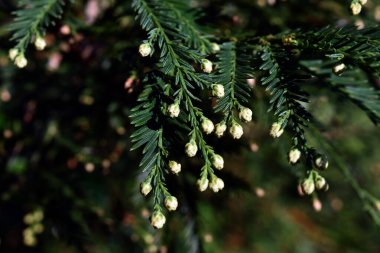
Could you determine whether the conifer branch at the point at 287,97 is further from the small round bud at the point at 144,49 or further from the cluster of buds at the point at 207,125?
the small round bud at the point at 144,49

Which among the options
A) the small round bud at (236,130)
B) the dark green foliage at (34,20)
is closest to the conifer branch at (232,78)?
the small round bud at (236,130)

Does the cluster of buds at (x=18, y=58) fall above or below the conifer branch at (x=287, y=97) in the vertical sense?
above

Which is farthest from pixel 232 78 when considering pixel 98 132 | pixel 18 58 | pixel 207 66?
Result: pixel 98 132

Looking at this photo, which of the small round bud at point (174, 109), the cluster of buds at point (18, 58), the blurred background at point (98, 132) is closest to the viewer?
the small round bud at point (174, 109)

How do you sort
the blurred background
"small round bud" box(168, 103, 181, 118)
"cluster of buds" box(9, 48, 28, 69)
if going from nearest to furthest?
"small round bud" box(168, 103, 181, 118) → "cluster of buds" box(9, 48, 28, 69) → the blurred background

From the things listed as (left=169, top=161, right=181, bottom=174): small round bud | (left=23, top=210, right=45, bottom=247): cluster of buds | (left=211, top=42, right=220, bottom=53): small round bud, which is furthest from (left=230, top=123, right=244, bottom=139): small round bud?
(left=23, top=210, right=45, bottom=247): cluster of buds

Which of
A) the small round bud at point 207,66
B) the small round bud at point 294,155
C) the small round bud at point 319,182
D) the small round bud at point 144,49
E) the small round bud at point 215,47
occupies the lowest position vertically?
the small round bud at point 319,182

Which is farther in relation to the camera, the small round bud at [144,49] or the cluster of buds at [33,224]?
the cluster of buds at [33,224]

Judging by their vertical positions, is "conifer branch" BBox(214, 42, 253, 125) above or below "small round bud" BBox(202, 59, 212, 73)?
below

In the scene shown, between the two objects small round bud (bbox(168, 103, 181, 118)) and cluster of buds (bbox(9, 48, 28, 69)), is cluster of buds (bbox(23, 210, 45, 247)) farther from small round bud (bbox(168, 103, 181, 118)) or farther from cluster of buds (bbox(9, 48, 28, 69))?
small round bud (bbox(168, 103, 181, 118))

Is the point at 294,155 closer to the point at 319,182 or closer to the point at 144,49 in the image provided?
the point at 319,182
